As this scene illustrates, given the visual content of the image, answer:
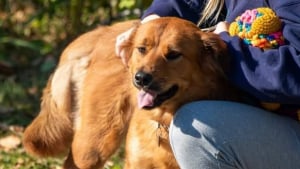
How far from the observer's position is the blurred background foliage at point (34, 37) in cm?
597

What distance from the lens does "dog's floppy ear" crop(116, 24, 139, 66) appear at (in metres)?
3.68

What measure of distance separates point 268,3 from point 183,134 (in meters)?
0.71

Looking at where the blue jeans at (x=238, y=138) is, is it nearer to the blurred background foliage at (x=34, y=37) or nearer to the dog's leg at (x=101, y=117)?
the dog's leg at (x=101, y=117)

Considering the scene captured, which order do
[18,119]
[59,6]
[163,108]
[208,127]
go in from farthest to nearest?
[59,6]
[18,119]
[163,108]
[208,127]

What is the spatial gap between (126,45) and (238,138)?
31.6 inches

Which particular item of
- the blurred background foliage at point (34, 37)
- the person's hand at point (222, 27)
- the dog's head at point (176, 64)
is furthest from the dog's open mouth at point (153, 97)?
the blurred background foliage at point (34, 37)

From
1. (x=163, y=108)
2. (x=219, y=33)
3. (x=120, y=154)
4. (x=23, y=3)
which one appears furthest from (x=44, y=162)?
(x=23, y=3)

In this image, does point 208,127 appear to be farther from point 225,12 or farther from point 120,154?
point 120,154

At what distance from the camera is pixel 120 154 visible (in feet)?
16.8

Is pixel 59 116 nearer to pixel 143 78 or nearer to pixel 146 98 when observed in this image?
pixel 146 98

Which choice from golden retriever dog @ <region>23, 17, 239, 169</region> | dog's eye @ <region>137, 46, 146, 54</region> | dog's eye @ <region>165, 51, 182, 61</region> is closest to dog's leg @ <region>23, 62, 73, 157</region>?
golden retriever dog @ <region>23, 17, 239, 169</region>

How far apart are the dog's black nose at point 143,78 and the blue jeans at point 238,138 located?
0.80 feet

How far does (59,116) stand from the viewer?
14.4 feet

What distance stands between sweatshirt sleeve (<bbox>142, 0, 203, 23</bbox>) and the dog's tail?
675 mm
